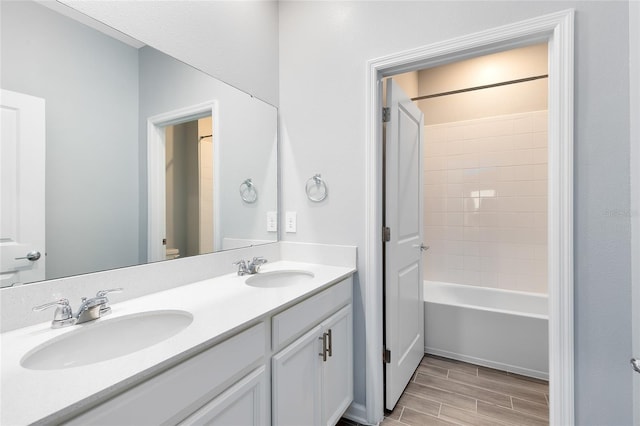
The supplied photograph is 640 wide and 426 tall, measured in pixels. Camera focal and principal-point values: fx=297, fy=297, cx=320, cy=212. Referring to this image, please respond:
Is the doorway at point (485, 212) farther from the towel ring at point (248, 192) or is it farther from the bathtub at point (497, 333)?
the towel ring at point (248, 192)

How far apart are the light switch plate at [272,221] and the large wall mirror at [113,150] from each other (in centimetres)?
25

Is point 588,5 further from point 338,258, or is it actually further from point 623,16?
point 338,258

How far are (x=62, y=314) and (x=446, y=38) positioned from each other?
1908mm

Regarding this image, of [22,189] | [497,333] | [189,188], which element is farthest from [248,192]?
[497,333]

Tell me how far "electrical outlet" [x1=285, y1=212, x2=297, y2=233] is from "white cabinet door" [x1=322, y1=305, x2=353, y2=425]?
60 cm

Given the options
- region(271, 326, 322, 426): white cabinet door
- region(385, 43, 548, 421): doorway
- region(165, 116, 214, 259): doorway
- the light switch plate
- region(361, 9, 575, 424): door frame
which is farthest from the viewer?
region(385, 43, 548, 421): doorway

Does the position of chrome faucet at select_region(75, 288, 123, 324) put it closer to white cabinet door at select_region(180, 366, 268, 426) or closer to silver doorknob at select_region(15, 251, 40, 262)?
silver doorknob at select_region(15, 251, 40, 262)

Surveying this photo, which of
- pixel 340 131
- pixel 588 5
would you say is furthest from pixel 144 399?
pixel 588 5

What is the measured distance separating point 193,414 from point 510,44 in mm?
1872

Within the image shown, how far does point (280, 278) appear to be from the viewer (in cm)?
168

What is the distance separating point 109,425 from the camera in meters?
0.60

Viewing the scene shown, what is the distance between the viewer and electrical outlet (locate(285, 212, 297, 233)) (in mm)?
1912

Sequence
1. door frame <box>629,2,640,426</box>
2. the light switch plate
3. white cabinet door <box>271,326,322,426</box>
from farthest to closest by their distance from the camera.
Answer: the light switch plate
white cabinet door <box>271,326,322,426</box>
door frame <box>629,2,640,426</box>

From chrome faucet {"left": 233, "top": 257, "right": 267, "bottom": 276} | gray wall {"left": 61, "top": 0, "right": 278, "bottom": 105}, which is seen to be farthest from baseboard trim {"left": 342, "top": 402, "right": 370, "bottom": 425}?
gray wall {"left": 61, "top": 0, "right": 278, "bottom": 105}
